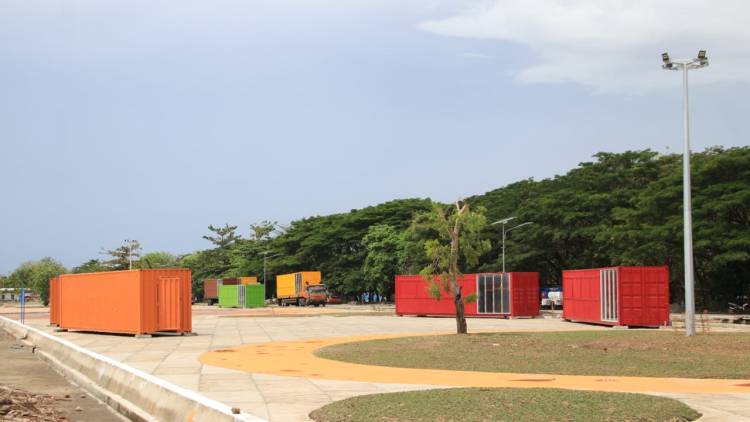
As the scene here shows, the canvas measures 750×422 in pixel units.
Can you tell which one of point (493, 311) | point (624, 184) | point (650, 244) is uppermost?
point (624, 184)

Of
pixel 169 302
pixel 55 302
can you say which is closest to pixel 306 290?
pixel 55 302

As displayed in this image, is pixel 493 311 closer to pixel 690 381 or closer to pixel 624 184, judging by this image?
pixel 624 184

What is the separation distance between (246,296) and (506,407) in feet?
261

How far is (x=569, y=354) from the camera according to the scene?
70.8 ft

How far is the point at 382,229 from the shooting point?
102250 mm

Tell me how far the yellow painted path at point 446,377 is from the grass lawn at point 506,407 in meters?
2.31

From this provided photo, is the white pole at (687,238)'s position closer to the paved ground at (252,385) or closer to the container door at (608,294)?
the container door at (608,294)

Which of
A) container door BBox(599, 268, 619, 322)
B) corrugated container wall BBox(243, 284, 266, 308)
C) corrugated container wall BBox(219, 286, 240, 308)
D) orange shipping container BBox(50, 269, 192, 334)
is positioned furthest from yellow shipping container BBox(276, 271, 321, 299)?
orange shipping container BBox(50, 269, 192, 334)

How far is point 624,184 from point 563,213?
6.23 m

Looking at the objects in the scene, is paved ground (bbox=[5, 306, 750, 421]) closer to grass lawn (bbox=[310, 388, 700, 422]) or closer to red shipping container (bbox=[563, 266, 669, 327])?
grass lawn (bbox=[310, 388, 700, 422])

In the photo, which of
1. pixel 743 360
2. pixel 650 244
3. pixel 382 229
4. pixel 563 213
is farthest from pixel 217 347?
pixel 382 229

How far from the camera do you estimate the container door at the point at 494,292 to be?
161ft

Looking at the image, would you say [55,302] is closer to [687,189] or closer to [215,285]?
[687,189]

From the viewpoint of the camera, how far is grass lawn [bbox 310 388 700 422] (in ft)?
35.2
